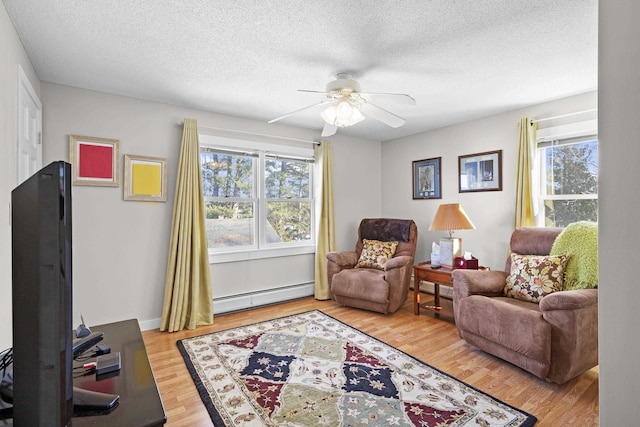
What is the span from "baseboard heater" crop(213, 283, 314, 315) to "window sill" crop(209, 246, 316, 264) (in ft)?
1.46

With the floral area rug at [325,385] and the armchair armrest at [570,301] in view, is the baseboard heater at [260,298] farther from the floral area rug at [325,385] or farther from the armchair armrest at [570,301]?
the armchair armrest at [570,301]

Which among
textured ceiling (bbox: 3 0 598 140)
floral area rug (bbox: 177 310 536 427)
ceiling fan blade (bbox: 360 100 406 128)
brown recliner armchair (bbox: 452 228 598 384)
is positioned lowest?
floral area rug (bbox: 177 310 536 427)

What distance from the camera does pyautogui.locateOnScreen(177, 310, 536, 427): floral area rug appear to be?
186 centimetres

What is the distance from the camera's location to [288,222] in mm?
4359

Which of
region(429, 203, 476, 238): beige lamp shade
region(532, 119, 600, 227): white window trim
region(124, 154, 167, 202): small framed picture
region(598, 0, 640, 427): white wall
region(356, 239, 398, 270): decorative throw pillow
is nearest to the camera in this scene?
region(598, 0, 640, 427): white wall

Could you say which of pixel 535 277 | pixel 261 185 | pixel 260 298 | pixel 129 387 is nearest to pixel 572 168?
pixel 535 277

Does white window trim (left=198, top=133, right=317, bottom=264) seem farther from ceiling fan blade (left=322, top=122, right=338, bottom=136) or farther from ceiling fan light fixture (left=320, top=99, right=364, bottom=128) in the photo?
ceiling fan light fixture (left=320, top=99, right=364, bottom=128)

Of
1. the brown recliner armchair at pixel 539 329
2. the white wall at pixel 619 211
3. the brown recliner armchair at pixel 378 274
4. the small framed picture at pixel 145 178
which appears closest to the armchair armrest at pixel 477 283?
the brown recliner armchair at pixel 539 329

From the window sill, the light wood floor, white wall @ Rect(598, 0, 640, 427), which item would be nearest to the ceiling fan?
white wall @ Rect(598, 0, 640, 427)

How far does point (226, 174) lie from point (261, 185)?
461mm

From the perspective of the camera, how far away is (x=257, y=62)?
2441mm

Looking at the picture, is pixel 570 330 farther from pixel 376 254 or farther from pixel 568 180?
pixel 376 254

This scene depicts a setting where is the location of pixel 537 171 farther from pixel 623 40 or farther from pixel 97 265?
pixel 97 265

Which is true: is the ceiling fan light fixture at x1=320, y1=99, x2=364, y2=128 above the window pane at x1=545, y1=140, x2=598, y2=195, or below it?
above
